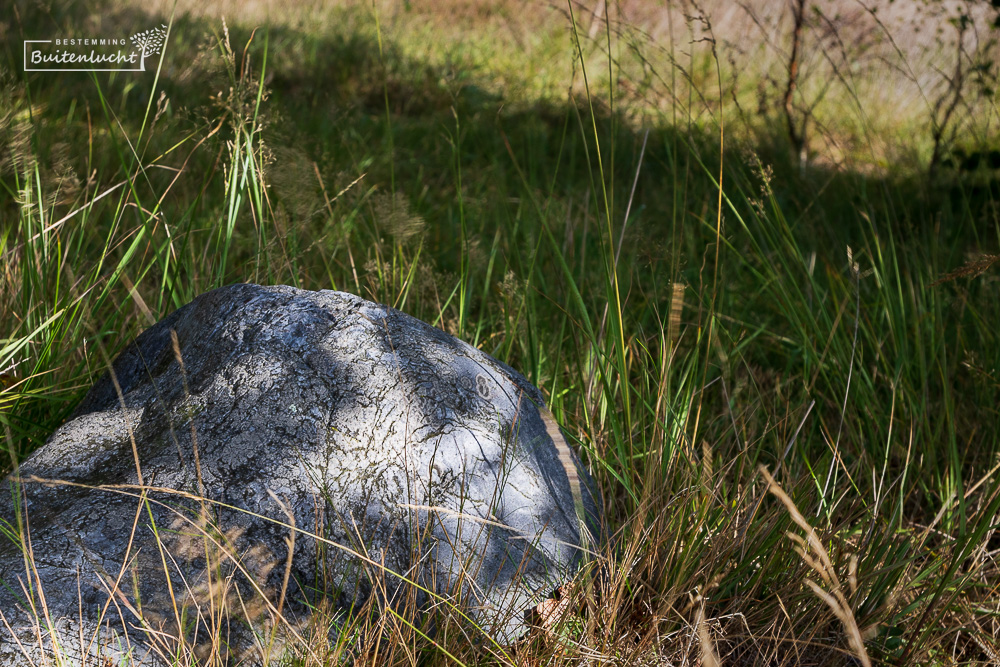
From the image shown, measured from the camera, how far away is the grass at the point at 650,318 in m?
1.30

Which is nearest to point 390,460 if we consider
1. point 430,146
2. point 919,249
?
point 919,249

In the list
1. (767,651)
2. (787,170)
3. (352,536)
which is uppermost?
(787,170)

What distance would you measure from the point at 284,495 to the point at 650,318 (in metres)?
1.59

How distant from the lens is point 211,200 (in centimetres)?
280

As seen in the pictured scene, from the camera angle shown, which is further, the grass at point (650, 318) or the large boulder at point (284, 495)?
the grass at point (650, 318)

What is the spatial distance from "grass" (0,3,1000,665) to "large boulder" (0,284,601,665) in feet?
0.31

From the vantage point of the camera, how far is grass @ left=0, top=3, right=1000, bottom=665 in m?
1.30

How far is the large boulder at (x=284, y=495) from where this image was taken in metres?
1.06

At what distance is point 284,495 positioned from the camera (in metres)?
1.19

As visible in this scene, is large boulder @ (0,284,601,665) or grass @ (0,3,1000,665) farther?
grass @ (0,3,1000,665)

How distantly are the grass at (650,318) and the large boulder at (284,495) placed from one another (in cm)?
9

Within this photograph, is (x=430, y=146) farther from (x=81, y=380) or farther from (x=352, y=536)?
(x=352, y=536)

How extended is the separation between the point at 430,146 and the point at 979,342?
9.33ft

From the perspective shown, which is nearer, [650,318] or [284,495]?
[284,495]
